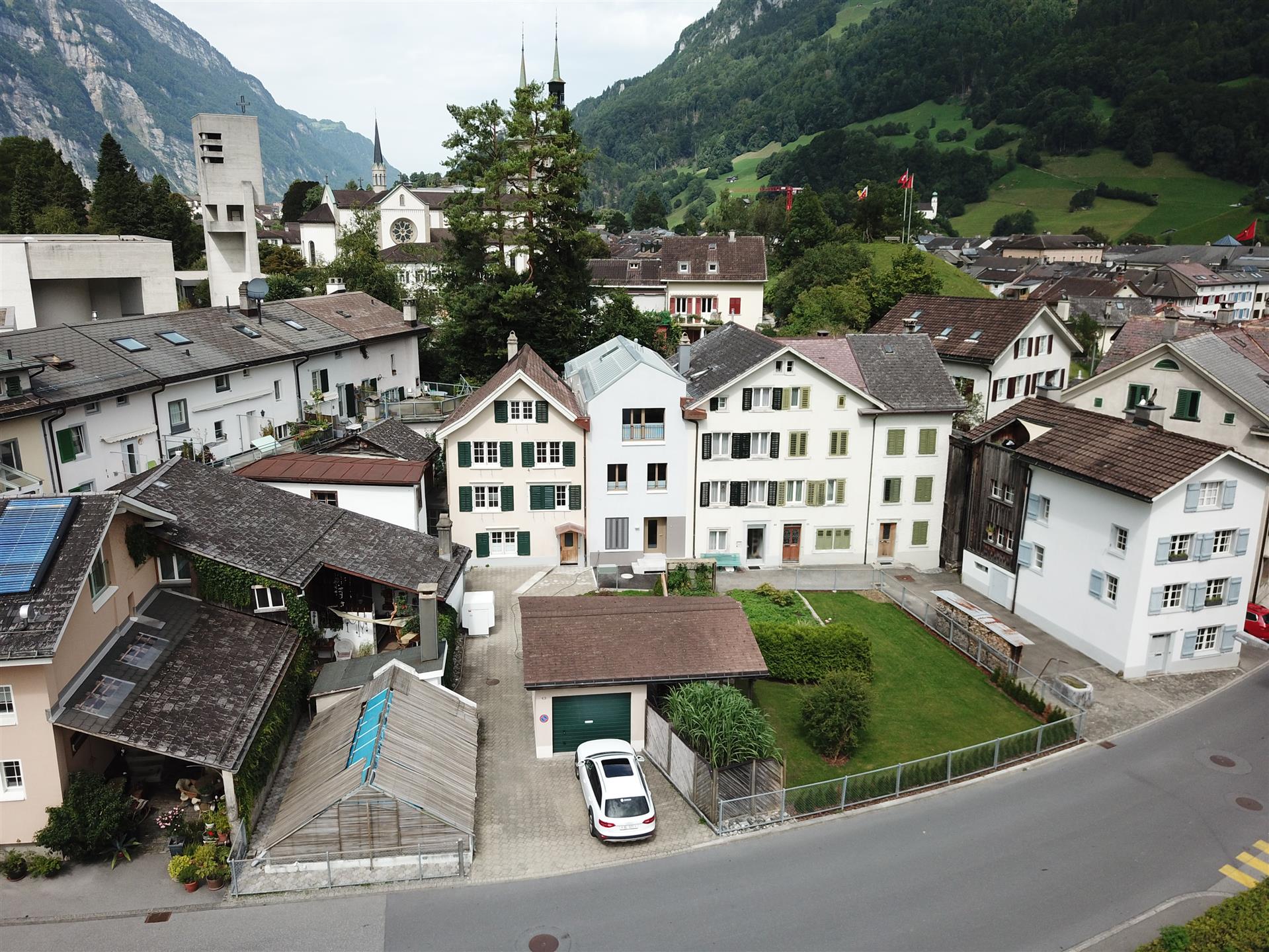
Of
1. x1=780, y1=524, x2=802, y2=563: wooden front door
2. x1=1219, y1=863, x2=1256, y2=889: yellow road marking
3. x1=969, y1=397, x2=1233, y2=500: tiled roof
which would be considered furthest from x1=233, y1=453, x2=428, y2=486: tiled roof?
x1=1219, y1=863, x2=1256, y2=889: yellow road marking

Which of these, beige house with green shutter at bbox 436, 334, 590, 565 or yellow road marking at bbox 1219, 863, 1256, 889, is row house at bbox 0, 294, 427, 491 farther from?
yellow road marking at bbox 1219, 863, 1256, 889

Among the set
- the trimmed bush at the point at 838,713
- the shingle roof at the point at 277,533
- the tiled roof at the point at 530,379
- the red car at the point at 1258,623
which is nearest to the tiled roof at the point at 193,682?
the shingle roof at the point at 277,533

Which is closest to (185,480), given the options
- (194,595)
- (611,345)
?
(194,595)

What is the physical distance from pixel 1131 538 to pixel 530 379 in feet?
82.7

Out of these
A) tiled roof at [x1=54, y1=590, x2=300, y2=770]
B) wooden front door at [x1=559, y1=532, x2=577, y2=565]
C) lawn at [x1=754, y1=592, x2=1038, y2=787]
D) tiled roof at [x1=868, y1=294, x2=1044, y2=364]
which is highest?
tiled roof at [x1=868, y1=294, x2=1044, y2=364]

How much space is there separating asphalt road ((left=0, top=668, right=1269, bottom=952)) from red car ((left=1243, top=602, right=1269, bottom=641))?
13.0 meters

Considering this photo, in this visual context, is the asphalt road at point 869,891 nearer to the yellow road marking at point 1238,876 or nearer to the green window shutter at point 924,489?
the yellow road marking at point 1238,876

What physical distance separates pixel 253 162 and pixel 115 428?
3955cm

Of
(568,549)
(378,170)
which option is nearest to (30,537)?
(568,549)

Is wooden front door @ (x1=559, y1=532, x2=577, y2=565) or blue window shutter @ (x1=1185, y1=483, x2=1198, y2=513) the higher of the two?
blue window shutter @ (x1=1185, y1=483, x2=1198, y2=513)

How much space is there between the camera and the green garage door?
26516 millimetres

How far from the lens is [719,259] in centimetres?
8175

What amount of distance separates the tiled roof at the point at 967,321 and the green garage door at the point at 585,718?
34.0m

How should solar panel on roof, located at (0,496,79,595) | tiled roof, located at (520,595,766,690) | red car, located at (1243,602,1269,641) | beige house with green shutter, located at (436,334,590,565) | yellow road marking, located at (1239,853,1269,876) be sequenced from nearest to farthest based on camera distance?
1. solar panel on roof, located at (0,496,79,595)
2. yellow road marking, located at (1239,853,1269,876)
3. tiled roof, located at (520,595,766,690)
4. red car, located at (1243,602,1269,641)
5. beige house with green shutter, located at (436,334,590,565)
